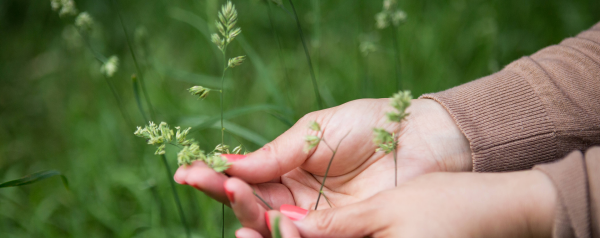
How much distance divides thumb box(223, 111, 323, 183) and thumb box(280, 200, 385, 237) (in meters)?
0.24

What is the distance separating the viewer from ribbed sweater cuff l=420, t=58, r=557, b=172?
1.20 meters

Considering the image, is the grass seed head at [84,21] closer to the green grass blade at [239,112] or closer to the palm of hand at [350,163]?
the green grass blade at [239,112]

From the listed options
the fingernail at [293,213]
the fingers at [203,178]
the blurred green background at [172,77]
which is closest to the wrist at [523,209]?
the fingernail at [293,213]

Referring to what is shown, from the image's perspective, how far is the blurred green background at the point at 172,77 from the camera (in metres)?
1.67

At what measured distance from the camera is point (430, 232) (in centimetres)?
84

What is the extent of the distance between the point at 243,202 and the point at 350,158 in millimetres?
436

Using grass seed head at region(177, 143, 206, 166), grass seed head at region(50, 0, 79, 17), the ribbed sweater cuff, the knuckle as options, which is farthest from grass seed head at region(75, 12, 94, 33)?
the ribbed sweater cuff

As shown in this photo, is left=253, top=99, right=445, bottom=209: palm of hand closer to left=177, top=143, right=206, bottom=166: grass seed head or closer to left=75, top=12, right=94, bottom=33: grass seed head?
left=177, top=143, right=206, bottom=166: grass seed head

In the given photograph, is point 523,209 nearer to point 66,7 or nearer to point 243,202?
point 243,202

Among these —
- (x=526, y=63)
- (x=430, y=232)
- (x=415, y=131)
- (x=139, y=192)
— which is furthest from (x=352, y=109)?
(x=139, y=192)

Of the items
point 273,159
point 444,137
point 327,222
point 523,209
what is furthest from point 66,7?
point 523,209

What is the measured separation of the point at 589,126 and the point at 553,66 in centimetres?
24

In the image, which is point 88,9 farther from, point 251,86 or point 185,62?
point 251,86

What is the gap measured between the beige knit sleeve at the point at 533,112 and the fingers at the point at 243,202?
762 millimetres
